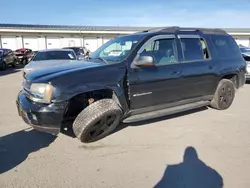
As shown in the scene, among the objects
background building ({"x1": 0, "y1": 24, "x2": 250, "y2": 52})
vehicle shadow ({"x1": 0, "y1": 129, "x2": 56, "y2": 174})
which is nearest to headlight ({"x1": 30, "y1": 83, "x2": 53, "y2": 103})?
vehicle shadow ({"x1": 0, "y1": 129, "x2": 56, "y2": 174})

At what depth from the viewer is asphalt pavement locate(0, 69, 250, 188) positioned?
302cm

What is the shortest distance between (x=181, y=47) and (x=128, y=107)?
5.75ft

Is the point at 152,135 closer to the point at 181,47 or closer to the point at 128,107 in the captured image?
the point at 128,107

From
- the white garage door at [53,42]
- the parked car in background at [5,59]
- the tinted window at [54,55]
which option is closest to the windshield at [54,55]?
the tinted window at [54,55]

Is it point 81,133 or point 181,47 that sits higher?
point 181,47

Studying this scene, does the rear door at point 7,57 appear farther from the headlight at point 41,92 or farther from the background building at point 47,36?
the headlight at point 41,92

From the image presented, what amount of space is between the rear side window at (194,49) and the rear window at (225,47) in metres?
0.45

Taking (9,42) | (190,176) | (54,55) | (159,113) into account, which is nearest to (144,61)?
(159,113)

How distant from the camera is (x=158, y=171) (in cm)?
324

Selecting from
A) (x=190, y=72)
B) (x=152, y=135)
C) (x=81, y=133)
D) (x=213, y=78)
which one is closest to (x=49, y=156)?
(x=81, y=133)

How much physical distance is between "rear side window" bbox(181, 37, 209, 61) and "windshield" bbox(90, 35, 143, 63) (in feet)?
3.46

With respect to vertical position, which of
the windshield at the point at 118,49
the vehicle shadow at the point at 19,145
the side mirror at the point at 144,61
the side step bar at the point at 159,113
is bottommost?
the vehicle shadow at the point at 19,145

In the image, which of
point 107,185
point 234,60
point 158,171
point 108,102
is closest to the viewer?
point 107,185

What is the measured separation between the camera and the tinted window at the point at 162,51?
4.59 metres
